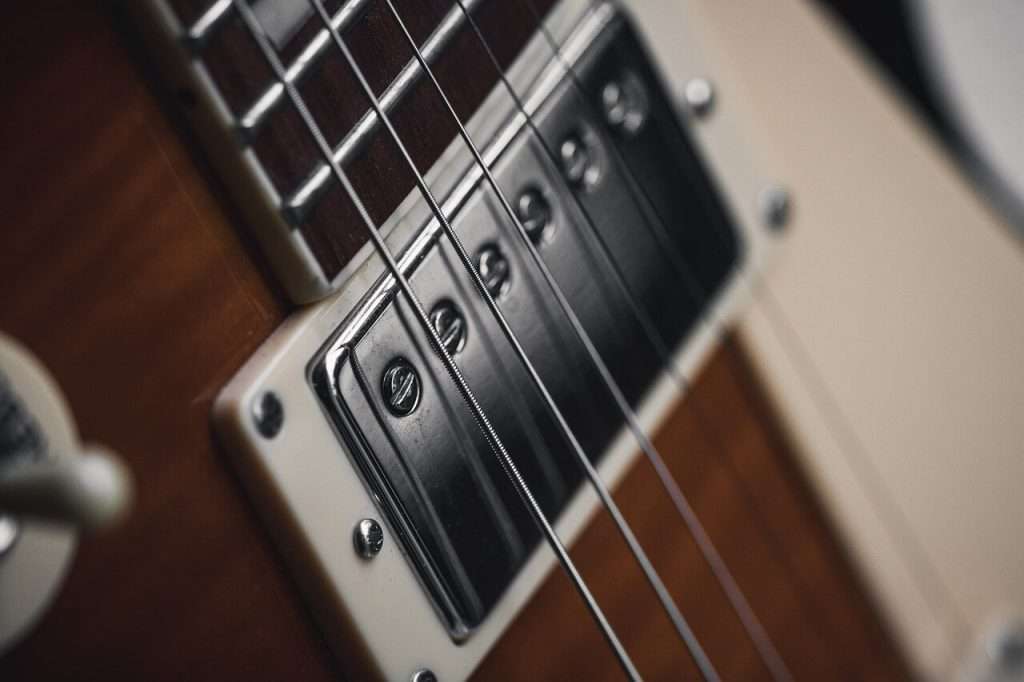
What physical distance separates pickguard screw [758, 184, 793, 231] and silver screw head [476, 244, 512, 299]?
0.20 metres

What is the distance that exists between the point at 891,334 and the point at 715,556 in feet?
0.62

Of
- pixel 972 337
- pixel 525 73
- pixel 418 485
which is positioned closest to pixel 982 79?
pixel 972 337

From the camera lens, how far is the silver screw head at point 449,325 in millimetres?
405

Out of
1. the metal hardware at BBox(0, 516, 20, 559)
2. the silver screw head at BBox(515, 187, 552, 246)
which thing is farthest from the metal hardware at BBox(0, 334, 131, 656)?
the silver screw head at BBox(515, 187, 552, 246)

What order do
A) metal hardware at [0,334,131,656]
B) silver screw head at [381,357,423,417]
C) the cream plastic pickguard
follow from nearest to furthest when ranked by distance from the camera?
metal hardware at [0,334,131,656], silver screw head at [381,357,423,417], the cream plastic pickguard

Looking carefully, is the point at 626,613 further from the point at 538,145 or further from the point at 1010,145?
the point at 1010,145

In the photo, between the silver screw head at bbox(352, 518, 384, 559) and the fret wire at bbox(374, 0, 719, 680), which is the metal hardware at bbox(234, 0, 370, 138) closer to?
the fret wire at bbox(374, 0, 719, 680)

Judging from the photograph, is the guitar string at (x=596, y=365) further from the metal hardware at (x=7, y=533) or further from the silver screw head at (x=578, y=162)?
the metal hardware at (x=7, y=533)

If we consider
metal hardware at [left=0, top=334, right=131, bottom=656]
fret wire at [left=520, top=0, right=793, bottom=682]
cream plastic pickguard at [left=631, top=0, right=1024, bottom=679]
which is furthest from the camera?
cream plastic pickguard at [left=631, top=0, right=1024, bottom=679]

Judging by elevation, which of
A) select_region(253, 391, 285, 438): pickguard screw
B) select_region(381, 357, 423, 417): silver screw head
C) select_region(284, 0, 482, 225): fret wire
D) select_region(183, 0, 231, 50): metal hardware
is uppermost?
select_region(183, 0, 231, 50): metal hardware

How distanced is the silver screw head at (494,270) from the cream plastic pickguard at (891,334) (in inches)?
8.1

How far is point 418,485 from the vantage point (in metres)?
0.39

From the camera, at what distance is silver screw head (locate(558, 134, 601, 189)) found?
18.6 inches

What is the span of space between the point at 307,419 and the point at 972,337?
449 mm
